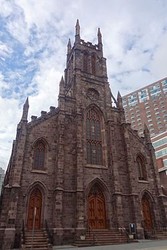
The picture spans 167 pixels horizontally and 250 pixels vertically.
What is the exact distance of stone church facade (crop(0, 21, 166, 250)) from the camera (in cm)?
1905

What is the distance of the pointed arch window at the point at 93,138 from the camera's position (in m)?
24.5

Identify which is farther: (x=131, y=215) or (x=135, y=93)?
(x=135, y=93)

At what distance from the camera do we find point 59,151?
21969 mm

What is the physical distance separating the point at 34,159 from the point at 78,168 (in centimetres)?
457

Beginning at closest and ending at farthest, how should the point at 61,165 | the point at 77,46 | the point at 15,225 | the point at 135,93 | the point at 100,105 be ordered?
1. the point at 15,225
2. the point at 61,165
3. the point at 100,105
4. the point at 77,46
5. the point at 135,93

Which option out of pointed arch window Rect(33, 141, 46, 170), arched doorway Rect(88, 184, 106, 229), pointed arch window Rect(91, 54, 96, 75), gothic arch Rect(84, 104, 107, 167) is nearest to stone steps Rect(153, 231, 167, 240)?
arched doorway Rect(88, 184, 106, 229)

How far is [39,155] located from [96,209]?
8079 millimetres

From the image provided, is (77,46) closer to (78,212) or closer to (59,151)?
(59,151)

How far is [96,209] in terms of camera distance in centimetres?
2184

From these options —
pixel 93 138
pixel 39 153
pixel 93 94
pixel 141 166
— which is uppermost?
pixel 93 94

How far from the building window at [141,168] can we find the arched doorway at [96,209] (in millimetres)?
6005

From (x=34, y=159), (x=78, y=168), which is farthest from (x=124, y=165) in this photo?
(x=34, y=159)

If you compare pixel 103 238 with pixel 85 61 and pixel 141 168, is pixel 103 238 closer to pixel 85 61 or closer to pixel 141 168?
pixel 141 168

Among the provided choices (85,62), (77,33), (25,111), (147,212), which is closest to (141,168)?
(147,212)
